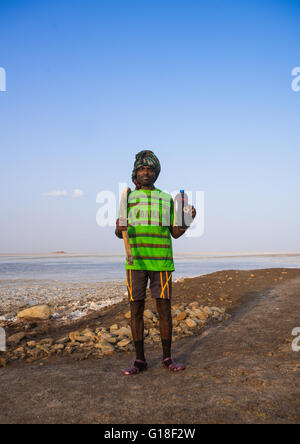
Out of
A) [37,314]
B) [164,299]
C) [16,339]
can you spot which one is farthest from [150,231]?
[37,314]

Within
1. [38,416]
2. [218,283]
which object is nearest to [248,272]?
[218,283]

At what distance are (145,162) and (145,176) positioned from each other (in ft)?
0.55

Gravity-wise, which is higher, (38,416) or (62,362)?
(38,416)

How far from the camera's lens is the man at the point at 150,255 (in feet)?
13.0

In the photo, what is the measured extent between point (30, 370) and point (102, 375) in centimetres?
100

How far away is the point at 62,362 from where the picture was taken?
14.7ft

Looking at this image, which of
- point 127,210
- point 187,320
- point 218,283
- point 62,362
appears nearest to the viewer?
point 127,210

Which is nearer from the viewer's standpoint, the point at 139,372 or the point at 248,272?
the point at 139,372

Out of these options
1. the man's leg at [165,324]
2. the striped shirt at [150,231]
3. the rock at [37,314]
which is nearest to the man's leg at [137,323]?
the man's leg at [165,324]

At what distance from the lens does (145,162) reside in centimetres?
407

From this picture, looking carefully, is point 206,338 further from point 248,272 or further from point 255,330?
point 248,272

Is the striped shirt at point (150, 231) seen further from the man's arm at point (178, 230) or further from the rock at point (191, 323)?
the rock at point (191, 323)

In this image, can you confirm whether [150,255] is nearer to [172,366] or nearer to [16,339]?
[172,366]

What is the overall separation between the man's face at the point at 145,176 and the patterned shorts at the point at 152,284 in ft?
3.53
